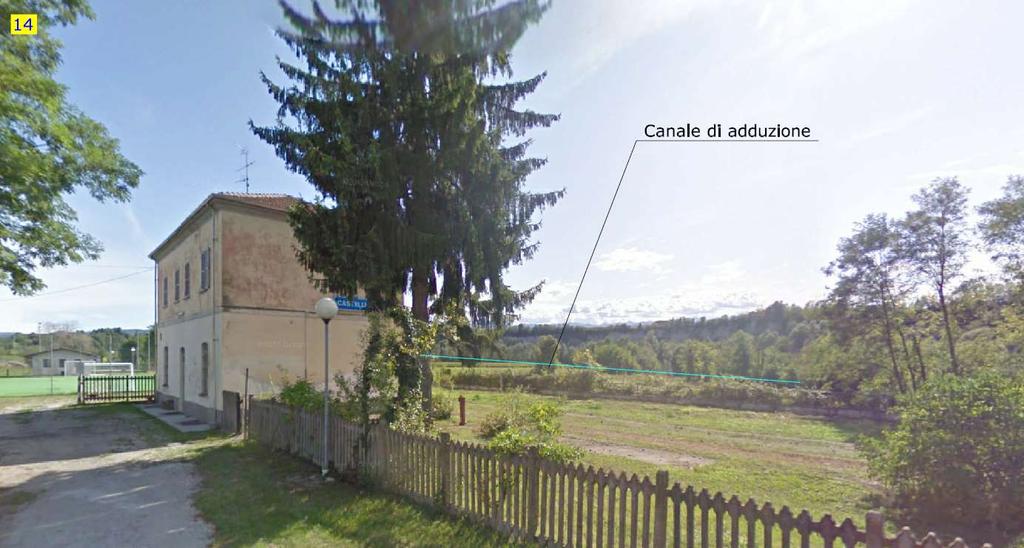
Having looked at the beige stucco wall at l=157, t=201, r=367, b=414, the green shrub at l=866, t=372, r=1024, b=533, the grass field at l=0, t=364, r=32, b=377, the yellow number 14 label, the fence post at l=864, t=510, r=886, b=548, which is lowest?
the grass field at l=0, t=364, r=32, b=377

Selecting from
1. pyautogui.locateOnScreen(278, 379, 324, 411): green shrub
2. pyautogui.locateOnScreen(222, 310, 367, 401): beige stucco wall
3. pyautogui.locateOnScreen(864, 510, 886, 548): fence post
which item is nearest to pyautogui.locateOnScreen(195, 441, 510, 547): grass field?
pyautogui.locateOnScreen(278, 379, 324, 411): green shrub

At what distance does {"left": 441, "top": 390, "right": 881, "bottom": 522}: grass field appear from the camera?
23.8 ft

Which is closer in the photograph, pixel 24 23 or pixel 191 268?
pixel 24 23

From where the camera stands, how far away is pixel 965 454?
5926 millimetres

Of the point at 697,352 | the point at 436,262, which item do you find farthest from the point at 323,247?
the point at 697,352

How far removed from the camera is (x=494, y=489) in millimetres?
5066

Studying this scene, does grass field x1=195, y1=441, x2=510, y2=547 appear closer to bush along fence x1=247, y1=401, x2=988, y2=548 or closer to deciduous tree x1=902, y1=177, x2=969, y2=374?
bush along fence x1=247, y1=401, x2=988, y2=548

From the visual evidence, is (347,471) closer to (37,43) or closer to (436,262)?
(436,262)

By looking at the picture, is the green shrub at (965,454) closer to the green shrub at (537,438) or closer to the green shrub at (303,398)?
the green shrub at (537,438)

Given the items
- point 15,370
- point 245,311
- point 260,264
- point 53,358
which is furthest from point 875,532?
point 15,370

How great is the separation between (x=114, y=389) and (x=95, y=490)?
1868 cm

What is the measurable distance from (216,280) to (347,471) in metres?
9.36

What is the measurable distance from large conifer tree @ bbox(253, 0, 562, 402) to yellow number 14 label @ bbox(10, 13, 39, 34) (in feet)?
11.5

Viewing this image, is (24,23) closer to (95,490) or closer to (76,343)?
(95,490)
